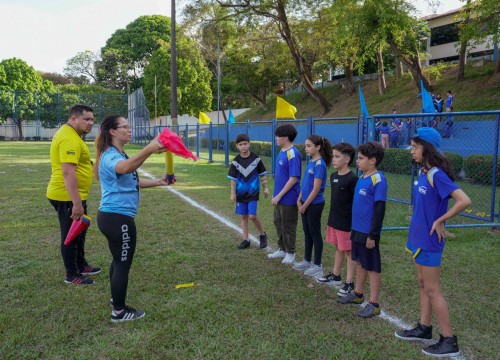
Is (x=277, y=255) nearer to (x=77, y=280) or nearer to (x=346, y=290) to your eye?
(x=346, y=290)

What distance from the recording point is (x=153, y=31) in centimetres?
6222

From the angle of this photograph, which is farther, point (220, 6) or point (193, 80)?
point (193, 80)

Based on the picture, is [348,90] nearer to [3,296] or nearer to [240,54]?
[240,54]

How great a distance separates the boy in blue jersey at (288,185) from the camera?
514 centimetres

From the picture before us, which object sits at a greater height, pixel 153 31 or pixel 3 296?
pixel 153 31

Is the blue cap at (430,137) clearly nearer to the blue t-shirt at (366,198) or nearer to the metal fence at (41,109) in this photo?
the blue t-shirt at (366,198)

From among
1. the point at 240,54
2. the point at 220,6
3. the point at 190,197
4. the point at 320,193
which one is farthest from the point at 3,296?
the point at 240,54

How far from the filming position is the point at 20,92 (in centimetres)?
4844

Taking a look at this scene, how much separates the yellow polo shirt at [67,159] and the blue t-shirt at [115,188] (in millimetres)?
875

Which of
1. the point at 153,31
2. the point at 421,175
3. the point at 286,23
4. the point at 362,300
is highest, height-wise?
the point at 153,31

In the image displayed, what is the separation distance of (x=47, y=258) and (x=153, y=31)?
6200cm

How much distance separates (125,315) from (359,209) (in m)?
2.27

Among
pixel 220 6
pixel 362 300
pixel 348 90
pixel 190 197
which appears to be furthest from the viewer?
pixel 348 90

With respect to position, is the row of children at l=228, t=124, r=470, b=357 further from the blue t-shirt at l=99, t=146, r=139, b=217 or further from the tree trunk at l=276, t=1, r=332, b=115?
the tree trunk at l=276, t=1, r=332, b=115
